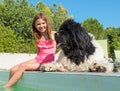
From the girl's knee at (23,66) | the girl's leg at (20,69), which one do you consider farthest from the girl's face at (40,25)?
the girl's knee at (23,66)

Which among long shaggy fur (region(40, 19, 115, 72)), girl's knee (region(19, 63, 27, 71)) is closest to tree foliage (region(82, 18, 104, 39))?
girl's knee (region(19, 63, 27, 71))

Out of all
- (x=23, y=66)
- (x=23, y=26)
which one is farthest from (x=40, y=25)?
(x=23, y=26)

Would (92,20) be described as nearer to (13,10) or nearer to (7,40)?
(13,10)

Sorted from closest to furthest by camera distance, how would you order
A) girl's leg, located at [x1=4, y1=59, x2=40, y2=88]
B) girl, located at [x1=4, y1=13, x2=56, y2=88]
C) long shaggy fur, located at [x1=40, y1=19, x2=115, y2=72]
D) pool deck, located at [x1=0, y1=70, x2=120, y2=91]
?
pool deck, located at [x1=0, y1=70, x2=120, y2=91], long shaggy fur, located at [x1=40, y1=19, x2=115, y2=72], girl's leg, located at [x1=4, y1=59, x2=40, y2=88], girl, located at [x1=4, y1=13, x2=56, y2=88]

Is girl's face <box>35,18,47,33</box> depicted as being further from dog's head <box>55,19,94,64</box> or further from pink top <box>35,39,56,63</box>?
dog's head <box>55,19,94,64</box>

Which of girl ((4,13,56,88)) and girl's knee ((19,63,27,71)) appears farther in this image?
girl ((4,13,56,88))

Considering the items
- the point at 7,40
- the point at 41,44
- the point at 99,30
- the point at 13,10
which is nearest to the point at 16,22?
the point at 13,10

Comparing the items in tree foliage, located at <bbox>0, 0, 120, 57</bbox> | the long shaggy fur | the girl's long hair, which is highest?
tree foliage, located at <bbox>0, 0, 120, 57</bbox>

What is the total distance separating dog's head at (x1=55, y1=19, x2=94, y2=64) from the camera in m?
4.29

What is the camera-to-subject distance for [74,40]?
427cm

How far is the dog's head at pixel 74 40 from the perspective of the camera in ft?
14.1

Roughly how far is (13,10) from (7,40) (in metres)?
12.1

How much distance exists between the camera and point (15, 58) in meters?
27.1

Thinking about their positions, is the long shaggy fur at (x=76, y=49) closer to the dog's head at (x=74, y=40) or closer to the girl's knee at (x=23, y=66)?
the dog's head at (x=74, y=40)
